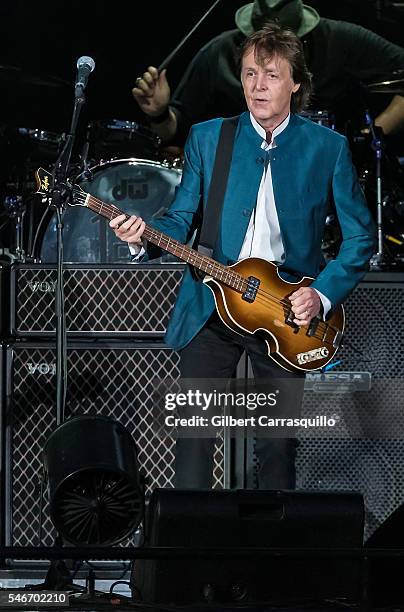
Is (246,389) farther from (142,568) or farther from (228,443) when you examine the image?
(142,568)

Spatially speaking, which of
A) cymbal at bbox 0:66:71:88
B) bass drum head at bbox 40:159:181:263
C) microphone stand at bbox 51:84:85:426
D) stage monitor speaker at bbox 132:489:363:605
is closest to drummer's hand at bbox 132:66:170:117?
bass drum head at bbox 40:159:181:263

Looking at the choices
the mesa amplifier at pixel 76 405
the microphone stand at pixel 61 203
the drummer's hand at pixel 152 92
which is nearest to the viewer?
the microphone stand at pixel 61 203

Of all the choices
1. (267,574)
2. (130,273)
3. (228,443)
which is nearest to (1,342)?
(130,273)

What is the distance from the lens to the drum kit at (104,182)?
248 inches

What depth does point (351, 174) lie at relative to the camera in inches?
192

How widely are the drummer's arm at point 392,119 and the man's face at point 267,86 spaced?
1799 millimetres

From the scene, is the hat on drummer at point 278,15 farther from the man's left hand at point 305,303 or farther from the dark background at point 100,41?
the man's left hand at point 305,303

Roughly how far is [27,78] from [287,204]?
2.18m

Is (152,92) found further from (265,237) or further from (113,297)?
(265,237)

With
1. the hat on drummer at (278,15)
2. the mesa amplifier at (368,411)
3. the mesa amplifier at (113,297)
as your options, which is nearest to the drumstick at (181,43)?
the hat on drummer at (278,15)

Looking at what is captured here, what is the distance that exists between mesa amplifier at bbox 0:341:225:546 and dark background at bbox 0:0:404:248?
4.12ft

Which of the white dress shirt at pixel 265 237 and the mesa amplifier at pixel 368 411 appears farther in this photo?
the mesa amplifier at pixel 368 411

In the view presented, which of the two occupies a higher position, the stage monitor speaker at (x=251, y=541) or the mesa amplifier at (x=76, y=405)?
the mesa amplifier at (x=76, y=405)

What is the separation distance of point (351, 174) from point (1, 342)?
176 centimetres
